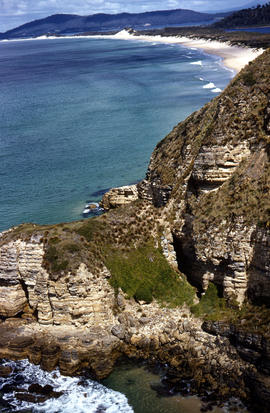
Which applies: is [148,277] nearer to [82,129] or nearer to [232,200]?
[232,200]

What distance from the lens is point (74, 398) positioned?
85.8 feet

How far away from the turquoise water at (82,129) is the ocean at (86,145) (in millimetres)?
162

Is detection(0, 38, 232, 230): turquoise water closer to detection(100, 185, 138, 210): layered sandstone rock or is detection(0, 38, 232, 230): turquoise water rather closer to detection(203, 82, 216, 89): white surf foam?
detection(203, 82, 216, 89): white surf foam

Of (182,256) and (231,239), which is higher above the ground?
(231,239)

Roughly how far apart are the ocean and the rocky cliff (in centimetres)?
→ 157

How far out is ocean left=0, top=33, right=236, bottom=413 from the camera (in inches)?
1042

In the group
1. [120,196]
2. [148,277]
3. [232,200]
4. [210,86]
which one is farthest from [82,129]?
[232,200]

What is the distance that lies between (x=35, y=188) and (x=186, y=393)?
142 ft

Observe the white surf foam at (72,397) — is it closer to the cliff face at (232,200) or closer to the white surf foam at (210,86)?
the cliff face at (232,200)

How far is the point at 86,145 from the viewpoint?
8138 cm

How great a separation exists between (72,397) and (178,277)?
1021 centimetres

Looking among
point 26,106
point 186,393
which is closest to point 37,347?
point 186,393

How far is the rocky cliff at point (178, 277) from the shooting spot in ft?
87.0

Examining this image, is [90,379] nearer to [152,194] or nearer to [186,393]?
[186,393]
